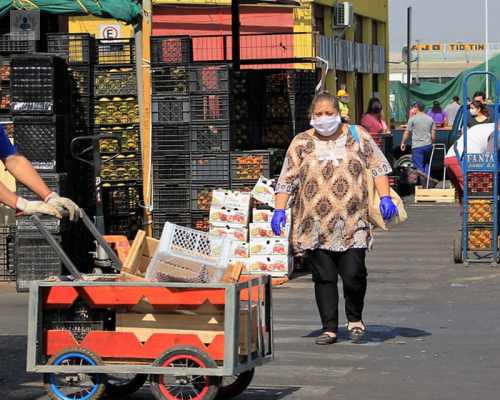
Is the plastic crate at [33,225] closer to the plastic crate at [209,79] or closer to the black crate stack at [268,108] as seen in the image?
the plastic crate at [209,79]

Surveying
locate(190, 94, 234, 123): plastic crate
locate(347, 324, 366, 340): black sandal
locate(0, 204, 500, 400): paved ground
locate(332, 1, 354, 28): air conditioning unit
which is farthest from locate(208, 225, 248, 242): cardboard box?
locate(332, 1, 354, 28): air conditioning unit

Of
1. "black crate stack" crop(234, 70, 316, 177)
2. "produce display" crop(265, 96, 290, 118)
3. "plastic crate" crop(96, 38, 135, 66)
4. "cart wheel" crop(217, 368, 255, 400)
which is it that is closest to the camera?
"cart wheel" crop(217, 368, 255, 400)

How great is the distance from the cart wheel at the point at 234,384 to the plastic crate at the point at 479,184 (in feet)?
26.0

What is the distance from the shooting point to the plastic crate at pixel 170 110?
1431 centimetres

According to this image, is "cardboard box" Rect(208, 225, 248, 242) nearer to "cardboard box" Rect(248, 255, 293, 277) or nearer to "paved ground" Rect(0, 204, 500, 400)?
"cardboard box" Rect(248, 255, 293, 277)

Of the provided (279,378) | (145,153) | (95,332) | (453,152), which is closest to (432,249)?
(453,152)

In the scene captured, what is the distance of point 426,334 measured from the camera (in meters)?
9.45

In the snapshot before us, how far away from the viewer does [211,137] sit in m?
14.2

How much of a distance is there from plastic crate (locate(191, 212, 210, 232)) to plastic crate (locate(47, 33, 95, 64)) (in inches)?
96.1

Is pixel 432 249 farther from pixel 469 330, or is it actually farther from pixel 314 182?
A: pixel 314 182

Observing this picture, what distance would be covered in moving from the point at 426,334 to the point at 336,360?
1.50 meters

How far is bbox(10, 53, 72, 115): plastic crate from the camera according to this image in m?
12.4

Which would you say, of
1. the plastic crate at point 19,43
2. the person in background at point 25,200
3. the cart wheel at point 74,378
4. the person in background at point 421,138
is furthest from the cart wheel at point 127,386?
the person in background at point 421,138

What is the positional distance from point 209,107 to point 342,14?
55.4 ft
